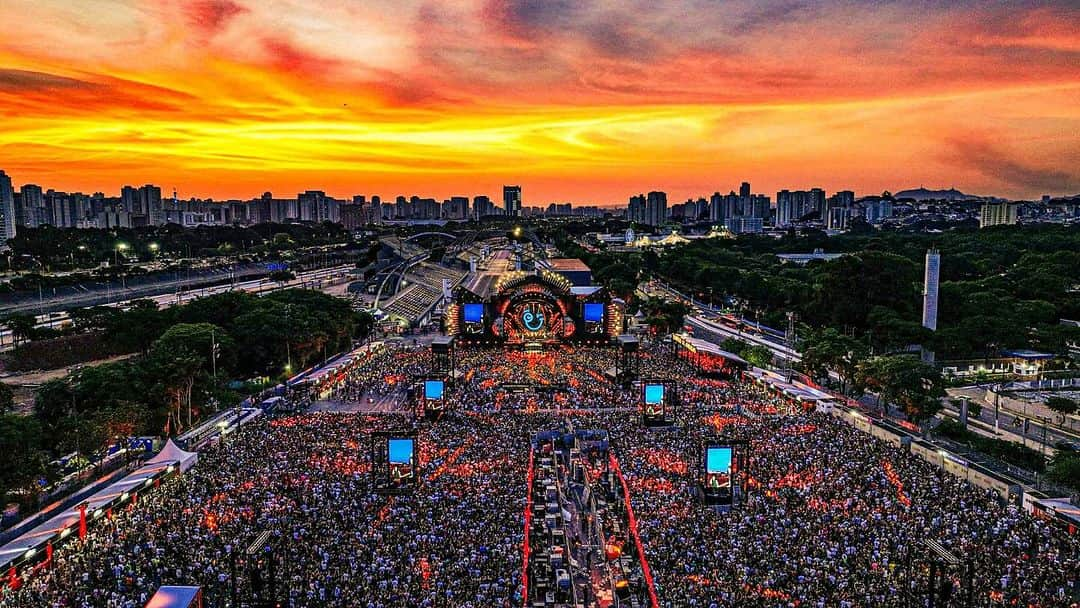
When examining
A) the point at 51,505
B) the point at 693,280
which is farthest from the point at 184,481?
the point at 693,280

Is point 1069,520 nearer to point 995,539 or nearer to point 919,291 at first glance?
point 995,539

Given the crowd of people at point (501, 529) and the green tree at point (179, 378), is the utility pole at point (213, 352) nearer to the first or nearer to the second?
the green tree at point (179, 378)

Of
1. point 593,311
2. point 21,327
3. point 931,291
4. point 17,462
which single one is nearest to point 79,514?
point 17,462

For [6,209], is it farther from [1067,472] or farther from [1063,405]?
[1067,472]

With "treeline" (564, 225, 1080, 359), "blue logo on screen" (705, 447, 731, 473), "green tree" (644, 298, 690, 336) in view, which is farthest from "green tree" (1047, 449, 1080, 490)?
"green tree" (644, 298, 690, 336)

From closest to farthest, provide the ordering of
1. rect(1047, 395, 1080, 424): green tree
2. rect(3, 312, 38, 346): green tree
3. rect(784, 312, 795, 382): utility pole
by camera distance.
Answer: rect(1047, 395, 1080, 424): green tree → rect(784, 312, 795, 382): utility pole → rect(3, 312, 38, 346): green tree

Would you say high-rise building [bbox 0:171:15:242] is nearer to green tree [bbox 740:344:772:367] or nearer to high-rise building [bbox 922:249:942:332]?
green tree [bbox 740:344:772:367]

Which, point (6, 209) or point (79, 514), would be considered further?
point (6, 209)
